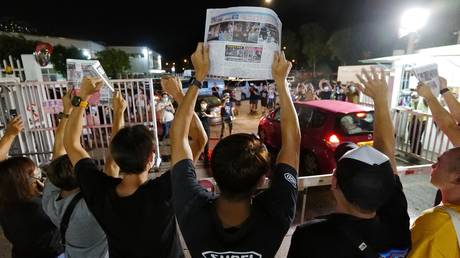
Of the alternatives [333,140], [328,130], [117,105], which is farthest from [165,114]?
[117,105]

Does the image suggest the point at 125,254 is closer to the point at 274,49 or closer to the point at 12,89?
the point at 274,49

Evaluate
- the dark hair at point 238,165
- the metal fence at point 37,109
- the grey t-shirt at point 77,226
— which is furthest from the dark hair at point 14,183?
the metal fence at point 37,109

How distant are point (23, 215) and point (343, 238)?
2.31m

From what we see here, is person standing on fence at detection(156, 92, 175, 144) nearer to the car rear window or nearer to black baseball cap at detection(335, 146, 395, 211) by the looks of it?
the car rear window

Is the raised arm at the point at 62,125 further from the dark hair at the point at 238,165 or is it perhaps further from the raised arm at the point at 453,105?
the raised arm at the point at 453,105

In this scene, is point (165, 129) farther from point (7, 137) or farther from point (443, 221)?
point (443, 221)

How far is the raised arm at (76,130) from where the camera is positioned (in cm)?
189

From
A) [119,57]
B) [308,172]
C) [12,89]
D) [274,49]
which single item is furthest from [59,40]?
[274,49]

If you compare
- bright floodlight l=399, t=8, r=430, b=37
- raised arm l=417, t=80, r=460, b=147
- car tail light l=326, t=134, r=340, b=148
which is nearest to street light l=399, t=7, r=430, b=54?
bright floodlight l=399, t=8, r=430, b=37

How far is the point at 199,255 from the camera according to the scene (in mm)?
1307

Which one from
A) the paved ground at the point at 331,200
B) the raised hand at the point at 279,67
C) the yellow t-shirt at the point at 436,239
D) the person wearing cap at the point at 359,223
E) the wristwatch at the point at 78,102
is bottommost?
the paved ground at the point at 331,200

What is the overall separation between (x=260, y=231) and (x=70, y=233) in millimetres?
1467

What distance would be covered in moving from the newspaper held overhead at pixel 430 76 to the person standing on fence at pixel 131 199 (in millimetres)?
2393

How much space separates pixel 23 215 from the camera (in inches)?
86.6
